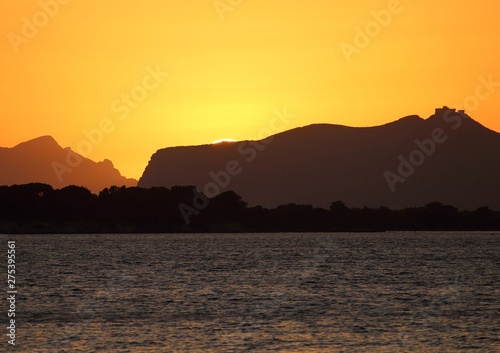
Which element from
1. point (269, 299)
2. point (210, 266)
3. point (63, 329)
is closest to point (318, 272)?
point (210, 266)

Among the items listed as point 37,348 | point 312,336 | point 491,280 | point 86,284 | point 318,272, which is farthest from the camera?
point 318,272

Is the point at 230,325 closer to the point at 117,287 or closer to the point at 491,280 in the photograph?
the point at 117,287

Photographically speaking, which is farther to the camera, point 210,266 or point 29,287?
point 210,266

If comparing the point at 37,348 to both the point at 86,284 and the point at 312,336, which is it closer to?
the point at 312,336

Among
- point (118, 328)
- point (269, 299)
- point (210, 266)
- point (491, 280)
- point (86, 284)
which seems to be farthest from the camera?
point (210, 266)

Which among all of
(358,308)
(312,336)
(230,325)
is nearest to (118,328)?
(230,325)

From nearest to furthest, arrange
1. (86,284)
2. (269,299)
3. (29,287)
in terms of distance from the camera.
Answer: (269,299) < (29,287) < (86,284)

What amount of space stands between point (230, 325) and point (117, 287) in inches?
1252

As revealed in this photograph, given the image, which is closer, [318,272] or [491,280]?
[491,280]

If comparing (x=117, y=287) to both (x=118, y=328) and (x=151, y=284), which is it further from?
(x=118, y=328)

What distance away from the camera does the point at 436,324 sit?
190 ft

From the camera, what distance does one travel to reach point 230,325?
2256 inches

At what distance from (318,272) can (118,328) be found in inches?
2304

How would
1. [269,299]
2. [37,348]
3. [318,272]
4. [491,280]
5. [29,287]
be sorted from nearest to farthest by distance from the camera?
[37,348]
[269,299]
[29,287]
[491,280]
[318,272]
